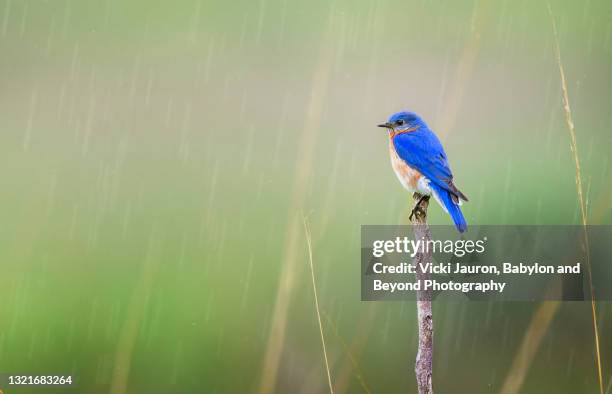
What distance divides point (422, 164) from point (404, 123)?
0.56 meters

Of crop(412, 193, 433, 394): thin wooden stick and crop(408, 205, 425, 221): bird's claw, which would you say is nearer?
crop(412, 193, 433, 394): thin wooden stick

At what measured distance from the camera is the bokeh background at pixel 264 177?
4.44 meters

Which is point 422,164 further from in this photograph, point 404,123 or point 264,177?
point 264,177

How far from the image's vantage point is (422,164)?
396cm

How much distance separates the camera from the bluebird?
3.72 metres

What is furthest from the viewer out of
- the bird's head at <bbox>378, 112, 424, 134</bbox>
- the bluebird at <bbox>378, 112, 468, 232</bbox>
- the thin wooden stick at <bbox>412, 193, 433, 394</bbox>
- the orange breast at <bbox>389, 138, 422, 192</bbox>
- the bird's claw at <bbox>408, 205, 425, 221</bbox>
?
the bird's head at <bbox>378, 112, 424, 134</bbox>

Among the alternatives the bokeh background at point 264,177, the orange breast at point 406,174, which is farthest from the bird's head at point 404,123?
the bokeh background at point 264,177

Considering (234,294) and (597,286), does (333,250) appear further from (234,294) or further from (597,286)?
(597,286)

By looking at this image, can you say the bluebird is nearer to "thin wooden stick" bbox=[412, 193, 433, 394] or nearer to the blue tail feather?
the blue tail feather

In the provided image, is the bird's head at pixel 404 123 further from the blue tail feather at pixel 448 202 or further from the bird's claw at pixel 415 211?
the bird's claw at pixel 415 211

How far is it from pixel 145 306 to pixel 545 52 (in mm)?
7988

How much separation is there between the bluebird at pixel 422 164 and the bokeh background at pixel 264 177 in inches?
25.2

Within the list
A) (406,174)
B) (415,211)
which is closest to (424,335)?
(415,211)

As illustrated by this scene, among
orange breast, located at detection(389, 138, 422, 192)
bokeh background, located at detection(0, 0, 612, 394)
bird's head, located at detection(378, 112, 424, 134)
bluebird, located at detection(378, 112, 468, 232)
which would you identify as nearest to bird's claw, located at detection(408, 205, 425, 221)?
bluebird, located at detection(378, 112, 468, 232)
